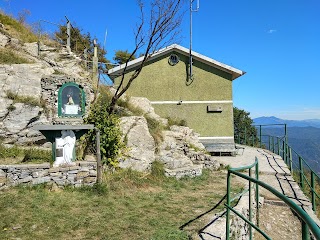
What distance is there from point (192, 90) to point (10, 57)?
10050mm

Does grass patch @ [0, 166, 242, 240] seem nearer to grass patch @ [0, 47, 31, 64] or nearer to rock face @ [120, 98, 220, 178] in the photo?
rock face @ [120, 98, 220, 178]

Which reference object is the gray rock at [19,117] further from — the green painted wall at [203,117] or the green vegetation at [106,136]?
the green painted wall at [203,117]

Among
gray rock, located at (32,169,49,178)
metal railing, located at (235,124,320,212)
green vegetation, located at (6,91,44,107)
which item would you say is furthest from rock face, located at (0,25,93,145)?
metal railing, located at (235,124,320,212)

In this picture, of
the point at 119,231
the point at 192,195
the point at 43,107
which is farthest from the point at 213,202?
the point at 43,107

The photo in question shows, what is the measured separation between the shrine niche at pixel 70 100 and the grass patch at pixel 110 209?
7.42 ft

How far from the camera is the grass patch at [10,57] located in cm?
1088

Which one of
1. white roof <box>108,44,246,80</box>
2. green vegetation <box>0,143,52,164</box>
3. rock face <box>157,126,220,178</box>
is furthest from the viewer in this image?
white roof <box>108,44,246,80</box>

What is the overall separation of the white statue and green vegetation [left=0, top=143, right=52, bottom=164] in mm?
461

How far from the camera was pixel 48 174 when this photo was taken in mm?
6855

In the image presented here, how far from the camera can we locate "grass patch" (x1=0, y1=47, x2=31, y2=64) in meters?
10.9

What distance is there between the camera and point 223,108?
616 inches

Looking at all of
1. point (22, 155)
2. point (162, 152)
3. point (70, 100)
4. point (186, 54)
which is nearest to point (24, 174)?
point (22, 155)

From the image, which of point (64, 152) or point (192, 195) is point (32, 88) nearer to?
point (64, 152)

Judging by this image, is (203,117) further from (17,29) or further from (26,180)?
(17,29)
